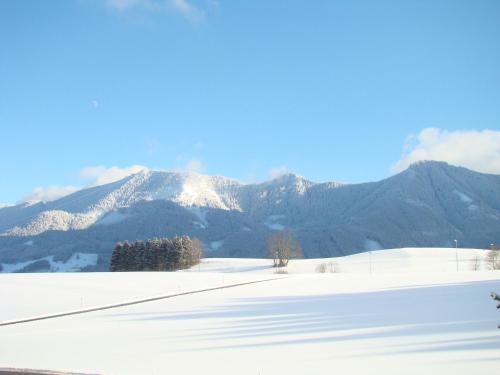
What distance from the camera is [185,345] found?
16719 mm

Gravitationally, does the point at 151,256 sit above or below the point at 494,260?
above

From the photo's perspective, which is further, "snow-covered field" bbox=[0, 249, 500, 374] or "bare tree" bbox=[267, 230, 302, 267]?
"bare tree" bbox=[267, 230, 302, 267]

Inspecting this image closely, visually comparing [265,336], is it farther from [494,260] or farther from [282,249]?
[282,249]

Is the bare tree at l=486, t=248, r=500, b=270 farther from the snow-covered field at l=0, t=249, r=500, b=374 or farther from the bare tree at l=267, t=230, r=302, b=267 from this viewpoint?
the snow-covered field at l=0, t=249, r=500, b=374

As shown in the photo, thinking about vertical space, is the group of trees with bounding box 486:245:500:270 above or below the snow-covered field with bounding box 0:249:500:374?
above

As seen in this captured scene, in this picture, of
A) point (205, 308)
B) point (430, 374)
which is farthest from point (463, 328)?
point (205, 308)

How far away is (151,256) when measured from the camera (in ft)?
320

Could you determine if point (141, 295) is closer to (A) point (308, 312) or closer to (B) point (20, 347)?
(A) point (308, 312)

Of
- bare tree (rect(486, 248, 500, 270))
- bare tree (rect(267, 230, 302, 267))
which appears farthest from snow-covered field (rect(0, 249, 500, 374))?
bare tree (rect(267, 230, 302, 267))

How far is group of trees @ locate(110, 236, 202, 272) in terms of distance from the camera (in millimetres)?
97125

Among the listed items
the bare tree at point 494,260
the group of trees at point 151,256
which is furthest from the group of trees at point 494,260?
the group of trees at point 151,256

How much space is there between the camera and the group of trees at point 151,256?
97.1m

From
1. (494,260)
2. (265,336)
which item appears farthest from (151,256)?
(265,336)

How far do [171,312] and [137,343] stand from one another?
31.1ft
